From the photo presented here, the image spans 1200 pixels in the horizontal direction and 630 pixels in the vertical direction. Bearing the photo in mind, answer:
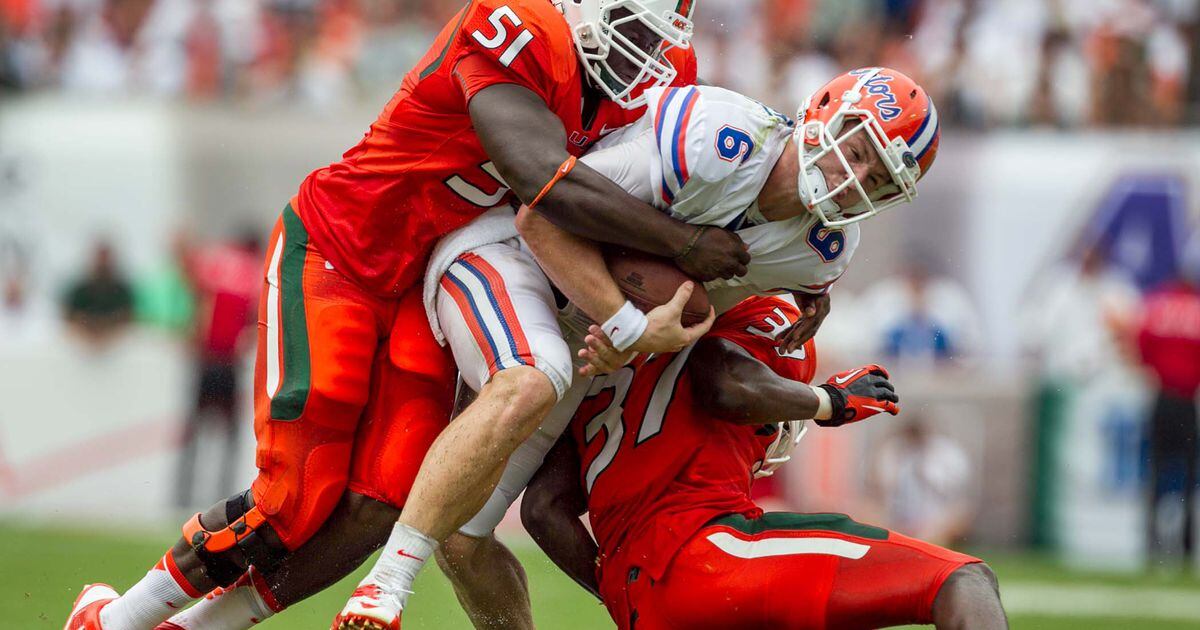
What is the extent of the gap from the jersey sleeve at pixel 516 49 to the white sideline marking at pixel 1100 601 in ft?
14.9

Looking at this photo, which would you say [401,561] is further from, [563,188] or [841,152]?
[841,152]

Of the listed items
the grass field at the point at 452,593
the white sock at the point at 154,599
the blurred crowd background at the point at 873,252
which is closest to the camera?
the white sock at the point at 154,599

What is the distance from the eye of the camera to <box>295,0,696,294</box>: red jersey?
177 inches

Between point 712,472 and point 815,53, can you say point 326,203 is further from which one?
point 815,53

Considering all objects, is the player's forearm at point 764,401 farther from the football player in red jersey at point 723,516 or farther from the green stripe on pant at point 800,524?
the green stripe on pant at point 800,524

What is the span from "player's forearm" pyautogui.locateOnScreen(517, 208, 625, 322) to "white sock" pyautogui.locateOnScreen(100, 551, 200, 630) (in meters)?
1.42

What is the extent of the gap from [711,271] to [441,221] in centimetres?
82

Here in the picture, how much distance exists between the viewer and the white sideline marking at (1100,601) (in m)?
8.21

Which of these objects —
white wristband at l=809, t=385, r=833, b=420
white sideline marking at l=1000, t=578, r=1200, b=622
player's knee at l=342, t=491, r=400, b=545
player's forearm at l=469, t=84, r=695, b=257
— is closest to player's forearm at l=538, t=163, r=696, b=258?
player's forearm at l=469, t=84, r=695, b=257

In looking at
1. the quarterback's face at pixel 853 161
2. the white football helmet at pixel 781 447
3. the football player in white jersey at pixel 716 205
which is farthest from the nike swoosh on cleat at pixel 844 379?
the quarterback's face at pixel 853 161

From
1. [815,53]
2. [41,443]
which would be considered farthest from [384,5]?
[41,443]

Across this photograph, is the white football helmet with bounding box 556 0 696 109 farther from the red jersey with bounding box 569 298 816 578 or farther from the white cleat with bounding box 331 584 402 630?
the white cleat with bounding box 331 584 402 630

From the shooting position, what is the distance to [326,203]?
15.6ft

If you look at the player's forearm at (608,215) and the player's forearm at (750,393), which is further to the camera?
the player's forearm at (750,393)
